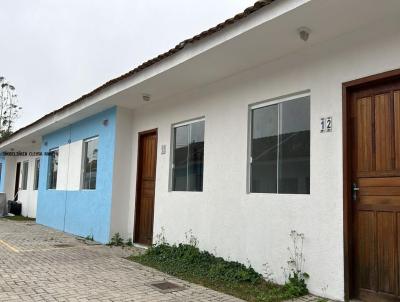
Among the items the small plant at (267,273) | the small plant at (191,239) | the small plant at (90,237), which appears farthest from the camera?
→ the small plant at (90,237)

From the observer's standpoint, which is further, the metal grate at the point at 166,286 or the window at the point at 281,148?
the window at the point at 281,148

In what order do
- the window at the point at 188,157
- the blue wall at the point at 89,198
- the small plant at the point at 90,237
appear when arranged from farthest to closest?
the small plant at the point at 90,237, the blue wall at the point at 89,198, the window at the point at 188,157

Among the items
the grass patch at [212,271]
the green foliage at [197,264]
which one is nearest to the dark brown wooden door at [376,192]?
the grass patch at [212,271]

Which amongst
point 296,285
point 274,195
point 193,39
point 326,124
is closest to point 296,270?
point 296,285

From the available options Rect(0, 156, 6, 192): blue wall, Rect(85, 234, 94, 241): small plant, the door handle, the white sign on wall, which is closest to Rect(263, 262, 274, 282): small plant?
the door handle

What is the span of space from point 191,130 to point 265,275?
Result: 3.48 m

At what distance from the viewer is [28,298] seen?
16.9 ft

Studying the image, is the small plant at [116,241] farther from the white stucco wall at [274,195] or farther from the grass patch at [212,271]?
the grass patch at [212,271]

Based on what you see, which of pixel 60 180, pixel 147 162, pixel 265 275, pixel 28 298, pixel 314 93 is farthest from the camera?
pixel 60 180

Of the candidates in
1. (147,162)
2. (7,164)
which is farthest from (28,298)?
(7,164)

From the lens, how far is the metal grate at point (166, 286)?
5.78 meters

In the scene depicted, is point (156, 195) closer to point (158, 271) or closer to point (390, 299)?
point (158, 271)

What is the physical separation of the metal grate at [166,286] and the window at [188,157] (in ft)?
7.60

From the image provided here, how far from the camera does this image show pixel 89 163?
11875 millimetres
